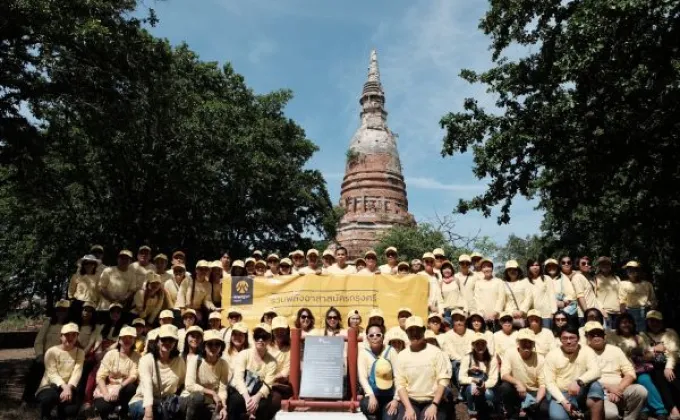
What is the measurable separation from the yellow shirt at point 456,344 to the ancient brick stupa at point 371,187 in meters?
28.9

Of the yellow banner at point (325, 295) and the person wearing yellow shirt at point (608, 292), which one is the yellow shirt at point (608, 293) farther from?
the yellow banner at point (325, 295)

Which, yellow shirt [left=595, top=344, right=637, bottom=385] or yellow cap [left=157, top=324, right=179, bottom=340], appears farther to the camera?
yellow shirt [left=595, top=344, right=637, bottom=385]

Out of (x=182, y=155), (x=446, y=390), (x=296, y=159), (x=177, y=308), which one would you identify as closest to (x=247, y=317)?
(x=177, y=308)

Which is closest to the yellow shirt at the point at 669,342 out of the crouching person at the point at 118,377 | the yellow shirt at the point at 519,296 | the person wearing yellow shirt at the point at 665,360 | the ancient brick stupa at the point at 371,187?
the person wearing yellow shirt at the point at 665,360

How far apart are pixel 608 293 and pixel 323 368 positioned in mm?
5012

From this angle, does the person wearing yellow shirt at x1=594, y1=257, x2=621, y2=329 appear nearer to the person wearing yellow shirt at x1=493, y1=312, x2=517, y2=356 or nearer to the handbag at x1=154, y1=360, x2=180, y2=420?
the person wearing yellow shirt at x1=493, y1=312, x2=517, y2=356

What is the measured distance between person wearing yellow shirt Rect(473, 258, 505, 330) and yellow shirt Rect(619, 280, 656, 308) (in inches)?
79.6

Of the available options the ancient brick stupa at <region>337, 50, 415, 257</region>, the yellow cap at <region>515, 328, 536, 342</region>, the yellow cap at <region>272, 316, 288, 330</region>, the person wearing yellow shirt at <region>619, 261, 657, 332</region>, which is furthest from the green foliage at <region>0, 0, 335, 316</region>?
the ancient brick stupa at <region>337, 50, 415, 257</region>

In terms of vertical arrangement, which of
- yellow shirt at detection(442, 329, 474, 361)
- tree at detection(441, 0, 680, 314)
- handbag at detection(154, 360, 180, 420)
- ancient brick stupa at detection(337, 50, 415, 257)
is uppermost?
ancient brick stupa at detection(337, 50, 415, 257)

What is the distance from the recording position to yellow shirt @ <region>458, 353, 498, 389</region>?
6.94 metres

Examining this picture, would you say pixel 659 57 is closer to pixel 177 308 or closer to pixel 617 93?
pixel 617 93

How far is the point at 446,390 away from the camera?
6.55 meters

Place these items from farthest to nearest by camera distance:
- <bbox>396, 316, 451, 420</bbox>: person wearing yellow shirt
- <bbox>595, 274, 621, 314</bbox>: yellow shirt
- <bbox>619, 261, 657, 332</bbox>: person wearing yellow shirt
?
<bbox>595, 274, 621, 314</bbox>: yellow shirt → <bbox>619, 261, 657, 332</bbox>: person wearing yellow shirt → <bbox>396, 316, 451, 420</bbox>: person wearing yellow shirt

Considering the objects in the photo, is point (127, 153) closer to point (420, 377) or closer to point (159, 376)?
point (159, 376)
